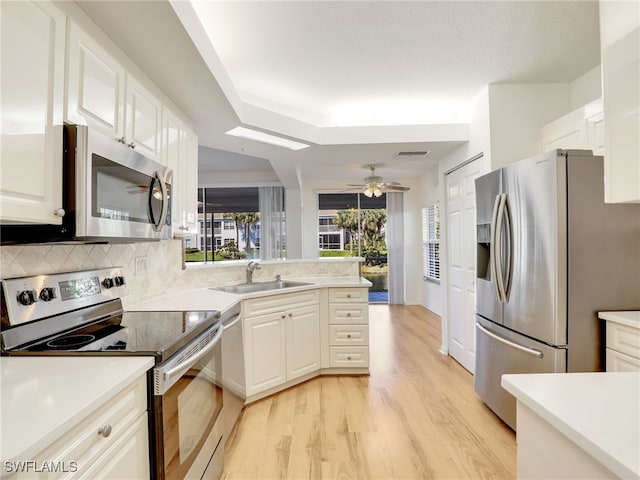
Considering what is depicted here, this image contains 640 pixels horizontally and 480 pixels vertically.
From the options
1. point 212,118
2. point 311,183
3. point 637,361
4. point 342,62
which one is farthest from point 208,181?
point 637,361

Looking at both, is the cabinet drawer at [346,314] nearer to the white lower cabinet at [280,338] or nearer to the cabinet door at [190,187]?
the white lower cabinet at [280,338]

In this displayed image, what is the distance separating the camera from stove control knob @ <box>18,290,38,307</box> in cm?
121

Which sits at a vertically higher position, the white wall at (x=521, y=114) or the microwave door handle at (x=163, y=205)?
the white wall at (x=521, y=114)

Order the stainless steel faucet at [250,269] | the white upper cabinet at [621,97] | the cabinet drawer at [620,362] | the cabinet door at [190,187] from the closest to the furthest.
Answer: the white upper cabinet at [621,97], the cabinet drawer at [620,362], the cabinet door at [190,187], the stainless steel faucet at [250,269]

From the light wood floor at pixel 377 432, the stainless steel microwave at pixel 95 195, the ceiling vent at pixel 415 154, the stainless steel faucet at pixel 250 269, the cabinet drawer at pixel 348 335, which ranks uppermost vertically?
the ceiling vent at pixel 415 154

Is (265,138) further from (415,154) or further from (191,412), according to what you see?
(191,412)

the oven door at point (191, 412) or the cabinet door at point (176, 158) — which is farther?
the cabinet door at point (176, 158)

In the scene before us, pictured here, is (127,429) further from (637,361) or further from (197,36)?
(637,361)

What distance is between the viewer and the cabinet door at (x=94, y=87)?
4.03 ft

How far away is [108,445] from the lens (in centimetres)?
90

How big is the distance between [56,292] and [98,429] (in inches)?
31.0

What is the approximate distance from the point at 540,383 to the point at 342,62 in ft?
7.81

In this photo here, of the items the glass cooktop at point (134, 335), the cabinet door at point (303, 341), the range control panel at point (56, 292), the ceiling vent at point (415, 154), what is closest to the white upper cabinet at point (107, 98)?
the range control panel at point (56, 292)

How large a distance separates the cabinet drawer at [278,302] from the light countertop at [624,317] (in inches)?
78.8
